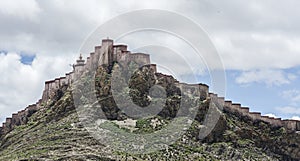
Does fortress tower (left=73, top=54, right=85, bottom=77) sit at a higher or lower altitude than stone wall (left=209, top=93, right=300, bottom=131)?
higher

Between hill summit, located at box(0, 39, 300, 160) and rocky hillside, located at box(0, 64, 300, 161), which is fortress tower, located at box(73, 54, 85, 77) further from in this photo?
rocky hillside, located at box(0, 64, 300, 161)

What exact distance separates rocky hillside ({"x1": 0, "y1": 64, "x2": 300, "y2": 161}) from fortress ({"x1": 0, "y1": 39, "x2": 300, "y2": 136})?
138 cm

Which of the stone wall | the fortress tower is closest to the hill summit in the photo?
the stone wall

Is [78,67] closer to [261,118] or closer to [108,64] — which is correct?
[108,64]

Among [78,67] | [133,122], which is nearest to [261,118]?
[133,122]

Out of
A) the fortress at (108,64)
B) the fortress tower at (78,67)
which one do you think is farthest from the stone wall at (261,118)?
the fortress tower at (78,67)

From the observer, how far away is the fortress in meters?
134

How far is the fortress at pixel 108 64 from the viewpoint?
134375 mm

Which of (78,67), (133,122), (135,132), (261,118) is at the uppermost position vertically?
(78,67)

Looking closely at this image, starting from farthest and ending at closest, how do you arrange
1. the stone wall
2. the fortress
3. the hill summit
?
the stone wall
the fortress
the hill summit

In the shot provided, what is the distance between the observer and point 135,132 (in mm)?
116875

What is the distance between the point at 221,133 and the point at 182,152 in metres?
13.7

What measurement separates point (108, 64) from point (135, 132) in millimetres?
22122

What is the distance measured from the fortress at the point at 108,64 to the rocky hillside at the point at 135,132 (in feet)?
4.52
